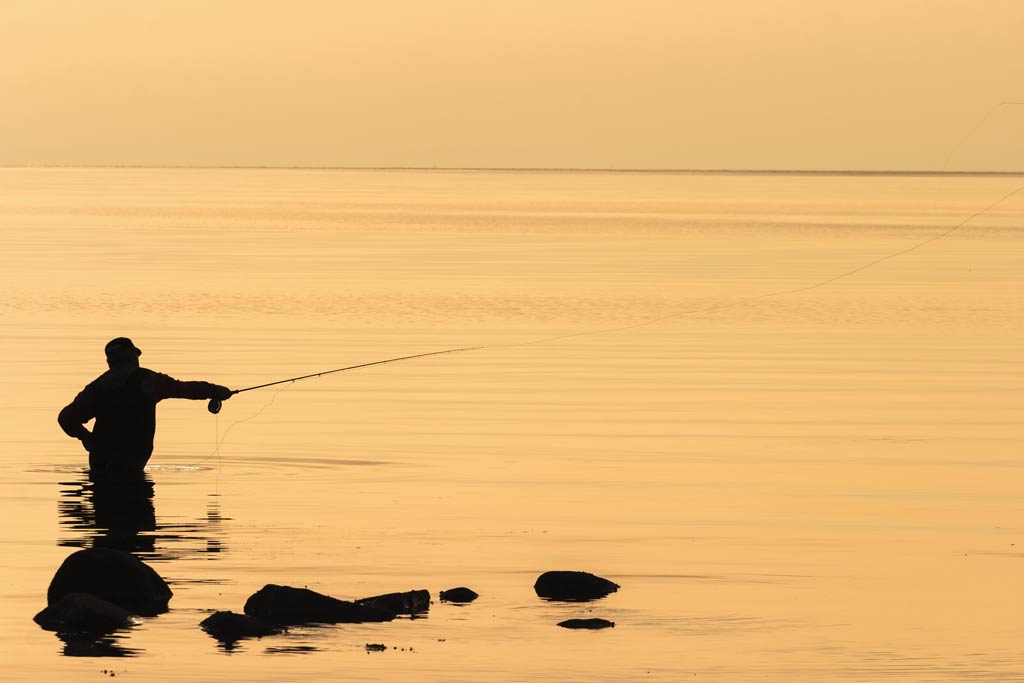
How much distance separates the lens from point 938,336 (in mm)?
40969

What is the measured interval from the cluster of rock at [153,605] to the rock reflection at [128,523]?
197cm

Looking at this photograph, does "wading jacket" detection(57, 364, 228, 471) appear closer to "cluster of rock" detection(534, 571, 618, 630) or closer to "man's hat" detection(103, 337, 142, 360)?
"man's hat" detection(103, 337, 142, 360)

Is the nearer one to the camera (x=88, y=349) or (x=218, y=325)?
(x=88, y=349)

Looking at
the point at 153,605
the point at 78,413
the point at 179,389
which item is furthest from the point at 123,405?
the point at 153,605

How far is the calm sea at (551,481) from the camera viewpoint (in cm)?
1394

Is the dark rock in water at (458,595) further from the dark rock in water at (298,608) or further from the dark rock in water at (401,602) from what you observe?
the dark rock in water at (298,608)

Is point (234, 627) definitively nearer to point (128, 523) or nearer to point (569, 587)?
point (569, 587)

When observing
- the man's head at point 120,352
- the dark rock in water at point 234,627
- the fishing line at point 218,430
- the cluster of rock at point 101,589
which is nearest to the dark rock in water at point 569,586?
the dark rock in water at point 234,627

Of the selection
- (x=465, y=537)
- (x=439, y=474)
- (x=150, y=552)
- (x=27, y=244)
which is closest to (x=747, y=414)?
(x=439, y=474)

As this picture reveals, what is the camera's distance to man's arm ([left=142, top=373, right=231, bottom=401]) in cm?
1938

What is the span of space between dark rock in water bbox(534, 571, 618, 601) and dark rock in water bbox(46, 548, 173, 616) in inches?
108

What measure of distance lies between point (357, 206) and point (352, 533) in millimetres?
151648

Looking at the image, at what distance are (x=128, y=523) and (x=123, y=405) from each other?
1.83 meters

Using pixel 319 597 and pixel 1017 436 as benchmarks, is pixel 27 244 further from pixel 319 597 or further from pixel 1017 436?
pixel 319 597
